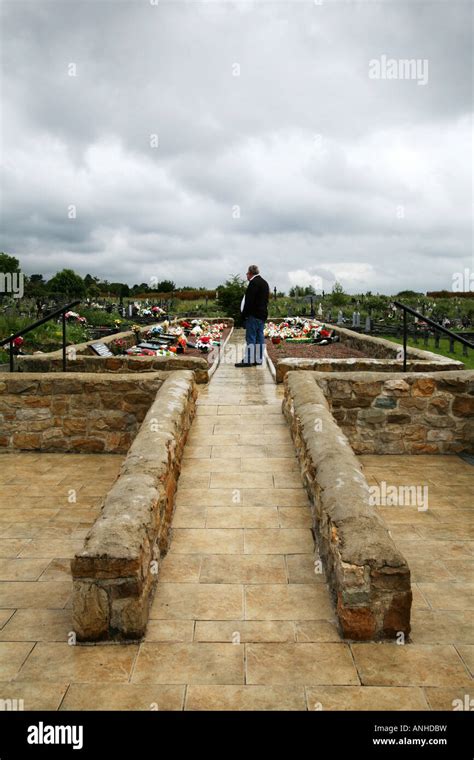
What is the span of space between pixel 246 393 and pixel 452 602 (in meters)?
4.31

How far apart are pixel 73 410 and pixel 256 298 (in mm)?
3707

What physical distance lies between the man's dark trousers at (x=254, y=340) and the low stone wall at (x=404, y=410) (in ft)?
10.5


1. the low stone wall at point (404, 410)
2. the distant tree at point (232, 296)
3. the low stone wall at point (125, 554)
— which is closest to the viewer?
the low stone wall at point (125, 554)

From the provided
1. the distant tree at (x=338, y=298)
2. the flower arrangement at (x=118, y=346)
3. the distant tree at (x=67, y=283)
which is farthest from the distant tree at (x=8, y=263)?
the flower arrangement at (x=118, y=346)

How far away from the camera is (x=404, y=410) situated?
21.6ft

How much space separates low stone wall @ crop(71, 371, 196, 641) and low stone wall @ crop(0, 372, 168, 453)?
2494mm

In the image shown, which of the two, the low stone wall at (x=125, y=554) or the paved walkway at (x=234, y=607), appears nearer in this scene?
the paved walkway at (x=234, y=607)

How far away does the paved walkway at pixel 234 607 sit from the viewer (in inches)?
105

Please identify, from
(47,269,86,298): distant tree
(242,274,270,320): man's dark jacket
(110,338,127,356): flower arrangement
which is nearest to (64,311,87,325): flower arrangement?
(110,338,127,356): flower arrangement

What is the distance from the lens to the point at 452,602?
3.53 m

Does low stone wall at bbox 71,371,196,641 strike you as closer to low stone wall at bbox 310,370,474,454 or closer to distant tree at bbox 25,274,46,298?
low stone wall at bbox 310,370,474,454

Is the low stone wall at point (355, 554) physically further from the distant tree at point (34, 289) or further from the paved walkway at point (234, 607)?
the distant tree at point (34, 289)
